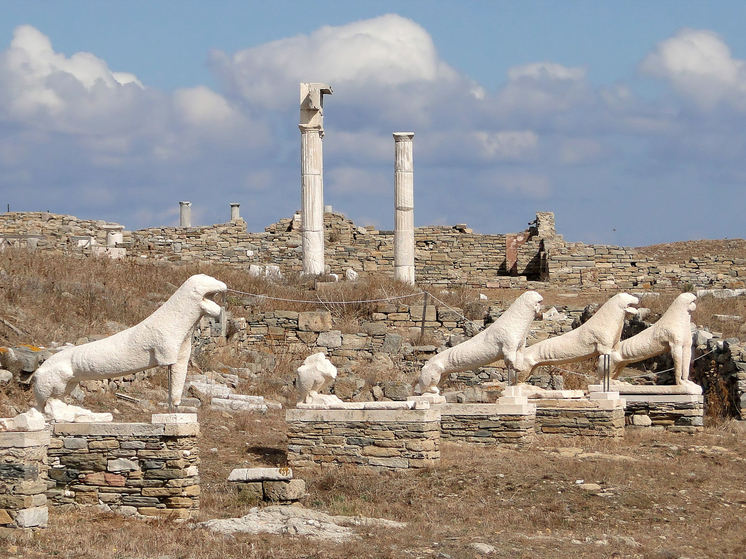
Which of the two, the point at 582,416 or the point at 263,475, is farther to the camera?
the point at 582,416

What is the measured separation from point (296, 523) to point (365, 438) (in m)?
2.87

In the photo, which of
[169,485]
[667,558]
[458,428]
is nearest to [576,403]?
[458,428]

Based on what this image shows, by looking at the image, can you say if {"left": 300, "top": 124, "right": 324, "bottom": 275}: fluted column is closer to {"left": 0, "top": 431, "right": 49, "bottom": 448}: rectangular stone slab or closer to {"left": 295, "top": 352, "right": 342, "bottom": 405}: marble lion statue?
{"left": 295, "top": 352, "right": 342, "bottom": 405}: marble lion statue

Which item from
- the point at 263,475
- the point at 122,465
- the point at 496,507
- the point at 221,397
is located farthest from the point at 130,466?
the point at 221,397

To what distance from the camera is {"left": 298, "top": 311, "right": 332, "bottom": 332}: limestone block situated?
21797 mm

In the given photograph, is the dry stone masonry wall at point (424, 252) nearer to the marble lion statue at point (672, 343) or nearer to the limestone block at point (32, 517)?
the marble lion statue at point (672, 343)

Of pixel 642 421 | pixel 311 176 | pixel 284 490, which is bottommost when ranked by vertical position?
pixel 284 490

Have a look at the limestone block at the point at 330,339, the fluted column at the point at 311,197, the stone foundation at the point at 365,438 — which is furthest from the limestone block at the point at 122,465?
the fluted column at the point at 311,197

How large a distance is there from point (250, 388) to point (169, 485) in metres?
8.14

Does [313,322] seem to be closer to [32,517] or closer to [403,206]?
[403,206]

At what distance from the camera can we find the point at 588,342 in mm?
15148

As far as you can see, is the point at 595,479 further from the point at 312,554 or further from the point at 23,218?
the point at 23,218

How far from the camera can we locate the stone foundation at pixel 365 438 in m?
11.8

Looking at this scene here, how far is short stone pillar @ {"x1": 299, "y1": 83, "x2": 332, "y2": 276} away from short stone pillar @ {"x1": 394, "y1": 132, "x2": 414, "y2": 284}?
2.23 meters
